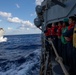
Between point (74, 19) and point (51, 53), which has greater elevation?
point (74, 19)

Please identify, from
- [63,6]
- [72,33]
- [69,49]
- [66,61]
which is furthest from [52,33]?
[72,33]

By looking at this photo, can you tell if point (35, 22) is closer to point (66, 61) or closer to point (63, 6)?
point (63, 6)

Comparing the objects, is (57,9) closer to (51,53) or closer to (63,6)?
(63,6)

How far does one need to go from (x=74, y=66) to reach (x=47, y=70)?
137 inches

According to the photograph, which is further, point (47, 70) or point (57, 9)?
point (57, 9)

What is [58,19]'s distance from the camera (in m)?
10.3

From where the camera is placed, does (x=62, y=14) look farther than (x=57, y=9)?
No

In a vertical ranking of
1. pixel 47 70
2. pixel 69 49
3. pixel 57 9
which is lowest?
pixel 47 70

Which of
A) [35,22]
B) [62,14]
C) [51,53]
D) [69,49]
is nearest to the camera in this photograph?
[69,49]

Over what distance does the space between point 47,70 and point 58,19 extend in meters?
3.35

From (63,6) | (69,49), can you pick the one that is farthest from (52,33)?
(69,49)

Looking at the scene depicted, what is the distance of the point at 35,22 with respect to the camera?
1830 centimetres

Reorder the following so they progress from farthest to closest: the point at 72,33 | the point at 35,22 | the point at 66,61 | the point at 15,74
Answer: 1. the point at 35,22
2. the point at 15,74
3. the point at 66,61
4. the point at 72,33

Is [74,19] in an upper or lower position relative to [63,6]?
lower
